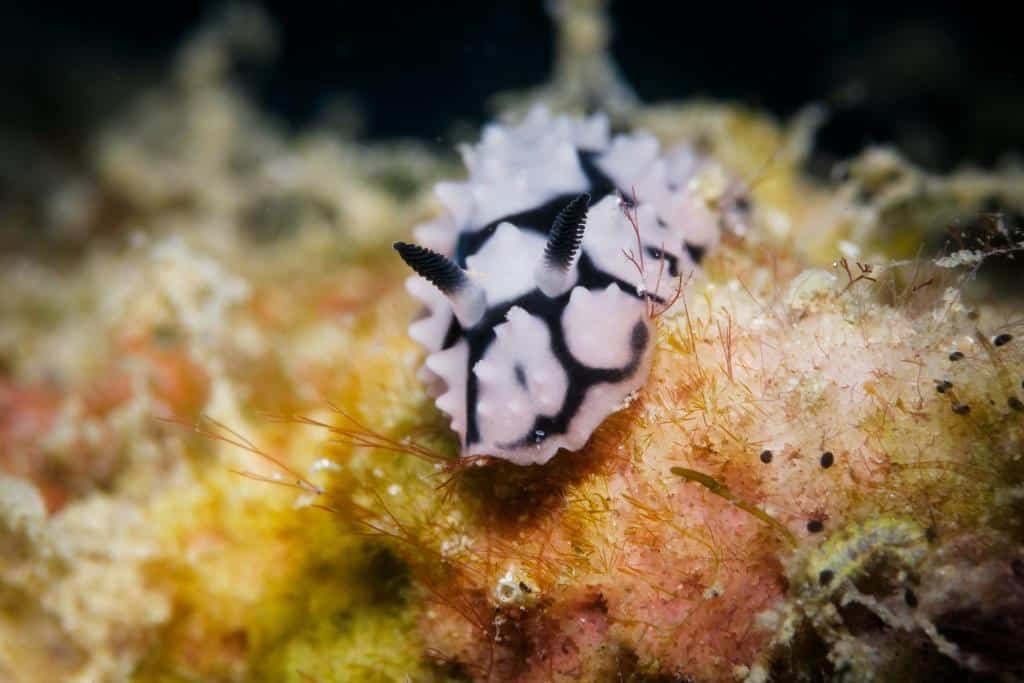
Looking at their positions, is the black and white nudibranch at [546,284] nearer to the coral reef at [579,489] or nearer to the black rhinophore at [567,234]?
the black rhinophore at [567,234]

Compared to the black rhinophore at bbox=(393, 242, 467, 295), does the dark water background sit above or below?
above

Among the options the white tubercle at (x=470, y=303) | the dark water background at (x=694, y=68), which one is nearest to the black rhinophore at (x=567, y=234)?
the white tubercle at (x=470, y=303)

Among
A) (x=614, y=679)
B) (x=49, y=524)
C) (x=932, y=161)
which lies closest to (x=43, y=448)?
(x=49, y=524)

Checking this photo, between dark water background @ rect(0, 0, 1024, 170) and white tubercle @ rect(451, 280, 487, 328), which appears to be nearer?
white tubercle @ rect(451, 280, 487, 328)

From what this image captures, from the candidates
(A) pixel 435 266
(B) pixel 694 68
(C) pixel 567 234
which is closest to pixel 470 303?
(A) pixel 435 266

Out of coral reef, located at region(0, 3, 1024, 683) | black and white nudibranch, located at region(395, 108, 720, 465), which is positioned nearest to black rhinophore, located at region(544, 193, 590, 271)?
black and white nudibranch, located at region(395, 108, 720, 465)

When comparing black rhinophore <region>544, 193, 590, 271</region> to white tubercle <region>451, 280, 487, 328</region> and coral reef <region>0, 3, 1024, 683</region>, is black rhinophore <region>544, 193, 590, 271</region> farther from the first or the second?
coral reef <region>0, 3, 1024, 683</region>
